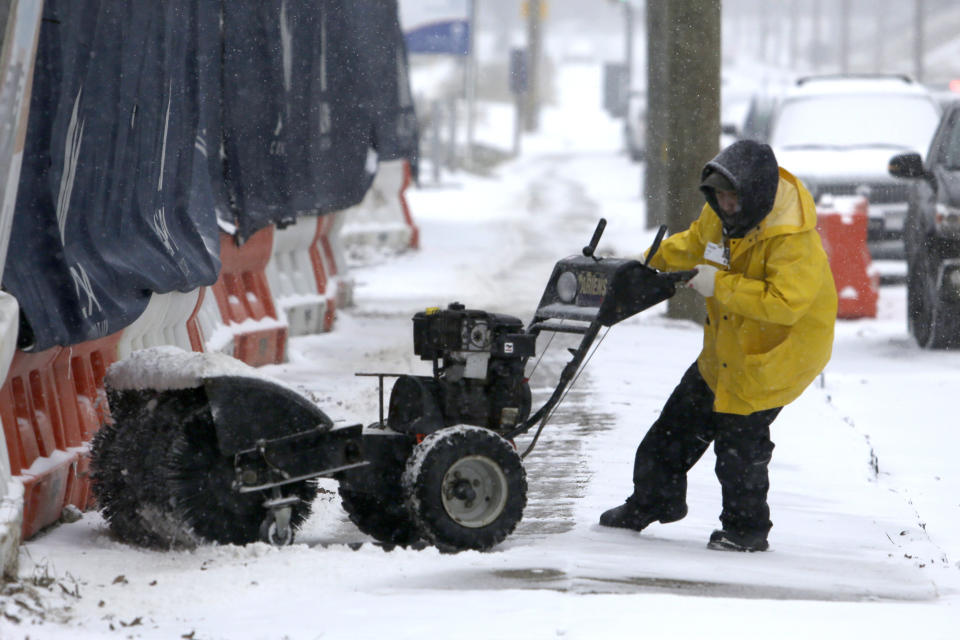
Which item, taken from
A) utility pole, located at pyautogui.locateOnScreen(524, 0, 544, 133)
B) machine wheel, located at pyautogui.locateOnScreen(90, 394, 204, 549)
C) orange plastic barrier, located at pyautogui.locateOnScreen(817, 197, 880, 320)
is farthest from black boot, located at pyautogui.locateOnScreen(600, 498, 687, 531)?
utility pole, located at pyautogui.locateOnScreen(524, 0, 544, 133)

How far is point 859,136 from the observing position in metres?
16.4

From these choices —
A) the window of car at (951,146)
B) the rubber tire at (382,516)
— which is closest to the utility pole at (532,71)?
the window of car at (951,146)

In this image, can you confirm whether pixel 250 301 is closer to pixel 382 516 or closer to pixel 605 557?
pixel 382 516

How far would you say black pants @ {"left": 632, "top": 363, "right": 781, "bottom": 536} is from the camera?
5609mm

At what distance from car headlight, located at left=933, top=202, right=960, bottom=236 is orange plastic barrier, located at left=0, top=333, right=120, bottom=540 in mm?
6798

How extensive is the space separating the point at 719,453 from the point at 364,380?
400 centimetres

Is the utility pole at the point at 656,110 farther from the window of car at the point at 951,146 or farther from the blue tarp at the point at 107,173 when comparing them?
the blue tarp at the point at 107,173

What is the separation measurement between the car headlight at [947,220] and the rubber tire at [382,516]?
683 cm

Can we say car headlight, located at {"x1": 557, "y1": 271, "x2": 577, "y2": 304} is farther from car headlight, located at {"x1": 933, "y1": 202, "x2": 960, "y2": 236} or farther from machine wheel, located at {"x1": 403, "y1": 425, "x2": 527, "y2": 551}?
car headlight, located at {"x1": 933, "y1": 202, "x2": 960, "y2": 236}

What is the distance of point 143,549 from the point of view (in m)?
5.14

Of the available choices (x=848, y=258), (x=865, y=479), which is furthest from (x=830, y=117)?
(x=865, y=479)

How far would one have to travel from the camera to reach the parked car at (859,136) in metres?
15.1

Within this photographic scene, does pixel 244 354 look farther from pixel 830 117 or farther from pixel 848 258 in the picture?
pixel 830 117

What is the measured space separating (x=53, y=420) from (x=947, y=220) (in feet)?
24.2
